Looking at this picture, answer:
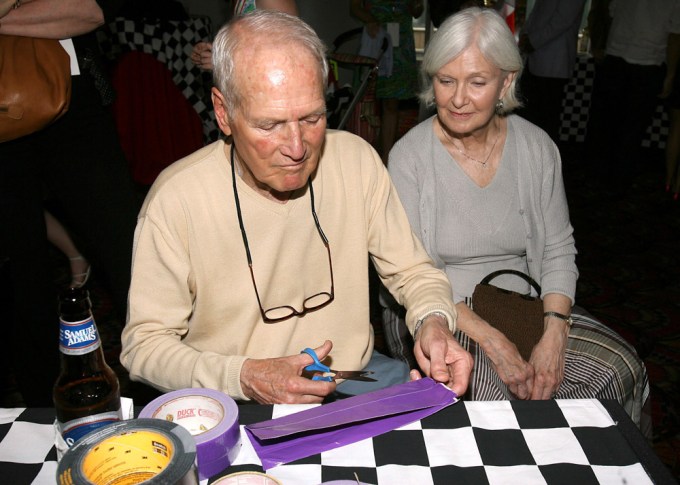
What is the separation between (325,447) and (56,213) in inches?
148

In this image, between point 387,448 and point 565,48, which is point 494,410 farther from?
point 565,48

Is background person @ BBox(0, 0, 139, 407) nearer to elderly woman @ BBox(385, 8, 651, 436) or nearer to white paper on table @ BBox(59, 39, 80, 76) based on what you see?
white paper on table @ BBox(59, 39, 80, 76)

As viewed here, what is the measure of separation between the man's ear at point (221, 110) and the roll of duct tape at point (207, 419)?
617 mm

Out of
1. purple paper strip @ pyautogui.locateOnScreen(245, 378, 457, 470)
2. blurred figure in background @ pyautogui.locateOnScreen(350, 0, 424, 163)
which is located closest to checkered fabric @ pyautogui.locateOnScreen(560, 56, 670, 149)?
blurred figure in background @ pyautogui.locateOnScreen(350, 0, 424, 163)

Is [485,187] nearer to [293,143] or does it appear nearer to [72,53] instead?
[293,143]

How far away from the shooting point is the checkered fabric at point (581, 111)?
572 cm

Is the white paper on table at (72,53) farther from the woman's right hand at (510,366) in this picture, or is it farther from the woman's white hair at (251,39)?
the woman's right hand at (510,366)

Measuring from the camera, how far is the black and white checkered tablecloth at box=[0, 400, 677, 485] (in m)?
0.93

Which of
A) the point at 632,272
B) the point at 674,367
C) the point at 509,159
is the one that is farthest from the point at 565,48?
the point at 509,159

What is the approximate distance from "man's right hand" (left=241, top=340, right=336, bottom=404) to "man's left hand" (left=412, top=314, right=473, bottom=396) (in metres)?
0.22

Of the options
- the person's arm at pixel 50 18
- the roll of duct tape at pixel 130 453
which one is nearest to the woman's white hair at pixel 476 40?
the person's arm at pixel 50 18

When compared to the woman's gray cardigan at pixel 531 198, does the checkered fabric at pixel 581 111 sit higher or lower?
lower

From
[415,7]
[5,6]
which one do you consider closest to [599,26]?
[415,7]

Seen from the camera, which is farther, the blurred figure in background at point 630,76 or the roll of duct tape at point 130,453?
the blurred figure in background at point 630,76
